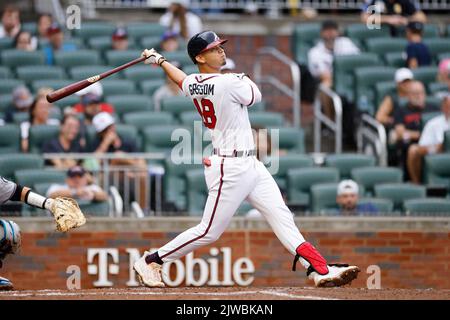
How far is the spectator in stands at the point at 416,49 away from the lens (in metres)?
17.6

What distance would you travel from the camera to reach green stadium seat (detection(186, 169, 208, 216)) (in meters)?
14.3

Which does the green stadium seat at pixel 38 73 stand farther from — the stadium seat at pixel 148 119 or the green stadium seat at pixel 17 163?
the green stadium seat at pixel 17 163

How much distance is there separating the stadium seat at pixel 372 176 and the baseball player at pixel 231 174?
438cm

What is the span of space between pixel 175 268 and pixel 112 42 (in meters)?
4.36

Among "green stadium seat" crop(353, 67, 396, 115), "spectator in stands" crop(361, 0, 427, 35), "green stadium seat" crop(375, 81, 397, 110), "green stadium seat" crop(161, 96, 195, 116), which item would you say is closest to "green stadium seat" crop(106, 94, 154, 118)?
"green stadium seat" crop(161, 96, 195, 116)

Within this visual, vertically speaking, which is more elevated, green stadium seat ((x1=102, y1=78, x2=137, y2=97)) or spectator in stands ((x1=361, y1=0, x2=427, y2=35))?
spectator in stands ((x1=361, y1=0, x2=427, y2=35))

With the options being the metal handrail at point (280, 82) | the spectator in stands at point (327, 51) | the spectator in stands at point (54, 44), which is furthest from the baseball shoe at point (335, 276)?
the spectator in stands at point (54, 44)

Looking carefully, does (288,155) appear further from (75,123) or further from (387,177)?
(75,123)

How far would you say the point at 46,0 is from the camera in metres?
19.1

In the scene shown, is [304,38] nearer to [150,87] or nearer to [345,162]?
[150,87]

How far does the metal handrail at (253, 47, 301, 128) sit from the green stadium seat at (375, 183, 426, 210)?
2052 mm

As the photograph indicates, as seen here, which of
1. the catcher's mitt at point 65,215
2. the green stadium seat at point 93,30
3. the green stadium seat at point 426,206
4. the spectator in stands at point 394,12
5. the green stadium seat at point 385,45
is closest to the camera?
the catcher's mitt at point 65,215

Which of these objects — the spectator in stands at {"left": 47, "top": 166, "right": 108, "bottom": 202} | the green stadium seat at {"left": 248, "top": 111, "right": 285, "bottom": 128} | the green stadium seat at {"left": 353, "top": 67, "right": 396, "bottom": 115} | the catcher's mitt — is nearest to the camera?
the catcher's mitt

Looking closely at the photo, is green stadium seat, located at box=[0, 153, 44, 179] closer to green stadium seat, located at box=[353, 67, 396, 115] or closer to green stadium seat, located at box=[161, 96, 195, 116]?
green stadium seat, located at box=[161, 96, 195, 116]
